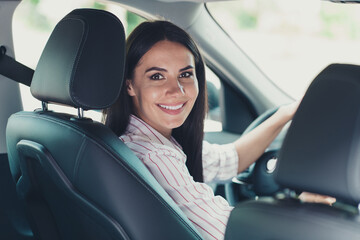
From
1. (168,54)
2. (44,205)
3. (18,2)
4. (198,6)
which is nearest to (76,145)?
(44,205)

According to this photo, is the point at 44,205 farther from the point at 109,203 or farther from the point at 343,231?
the point at 343,231

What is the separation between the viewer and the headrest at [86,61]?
5.54ft

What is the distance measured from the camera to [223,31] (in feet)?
9.62

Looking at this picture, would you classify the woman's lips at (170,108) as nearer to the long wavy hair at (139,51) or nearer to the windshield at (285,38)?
the long wavy hair at (139,51)

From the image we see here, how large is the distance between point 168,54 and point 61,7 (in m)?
0.72

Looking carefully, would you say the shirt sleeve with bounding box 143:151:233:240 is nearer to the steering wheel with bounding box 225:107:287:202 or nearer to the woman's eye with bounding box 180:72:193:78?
the woman's eye with bounding box 180:72:193:78

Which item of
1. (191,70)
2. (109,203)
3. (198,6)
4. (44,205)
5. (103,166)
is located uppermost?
(198,6)

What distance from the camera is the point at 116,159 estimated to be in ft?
5.39

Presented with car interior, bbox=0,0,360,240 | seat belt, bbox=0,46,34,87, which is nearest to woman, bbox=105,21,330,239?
car interior, bbox=0,0,360,240

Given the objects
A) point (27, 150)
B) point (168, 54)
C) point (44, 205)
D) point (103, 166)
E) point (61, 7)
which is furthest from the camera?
point (61, 7)

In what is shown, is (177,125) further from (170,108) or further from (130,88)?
(130,88)

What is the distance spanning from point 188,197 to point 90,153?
433 mm

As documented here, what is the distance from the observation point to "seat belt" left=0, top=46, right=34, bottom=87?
2.13 metres

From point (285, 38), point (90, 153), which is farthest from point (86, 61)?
point (285, 38)
